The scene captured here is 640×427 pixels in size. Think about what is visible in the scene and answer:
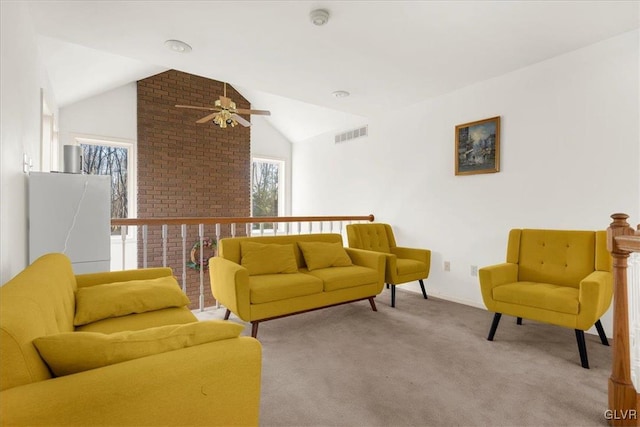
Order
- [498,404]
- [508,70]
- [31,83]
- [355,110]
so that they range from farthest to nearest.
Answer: [355,110] → [508,70] → [31,83] → [498,404]

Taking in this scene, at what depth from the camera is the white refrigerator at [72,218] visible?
2.21 metres

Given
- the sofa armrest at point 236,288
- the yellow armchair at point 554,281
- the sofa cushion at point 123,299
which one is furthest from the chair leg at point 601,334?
the sofa cushion at point 123,299

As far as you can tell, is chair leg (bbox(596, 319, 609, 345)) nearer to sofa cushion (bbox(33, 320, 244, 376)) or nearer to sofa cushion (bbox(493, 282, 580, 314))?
sofa cushion (bbox(493, 282, 580, 314))

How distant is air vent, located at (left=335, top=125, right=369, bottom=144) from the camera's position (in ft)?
17.1

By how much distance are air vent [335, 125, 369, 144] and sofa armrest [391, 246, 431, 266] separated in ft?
6.69

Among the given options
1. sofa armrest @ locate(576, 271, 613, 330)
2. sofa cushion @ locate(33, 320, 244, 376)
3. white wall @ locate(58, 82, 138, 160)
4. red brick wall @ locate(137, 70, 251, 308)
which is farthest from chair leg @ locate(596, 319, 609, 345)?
white wall @ locate(58, 82, 138, 160)

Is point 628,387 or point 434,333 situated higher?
point 628,387

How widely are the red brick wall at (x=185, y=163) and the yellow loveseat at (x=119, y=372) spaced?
186 inches

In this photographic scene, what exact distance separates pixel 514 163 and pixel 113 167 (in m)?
5.76

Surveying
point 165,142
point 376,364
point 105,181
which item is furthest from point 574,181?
point 165,142

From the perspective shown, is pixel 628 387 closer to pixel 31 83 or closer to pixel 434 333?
pixel 434 333

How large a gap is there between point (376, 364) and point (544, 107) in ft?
9.28

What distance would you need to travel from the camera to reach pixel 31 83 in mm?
2434

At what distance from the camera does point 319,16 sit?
2.40 meters
